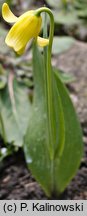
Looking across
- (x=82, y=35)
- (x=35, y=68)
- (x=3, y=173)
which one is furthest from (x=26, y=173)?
(x=82, y=35)

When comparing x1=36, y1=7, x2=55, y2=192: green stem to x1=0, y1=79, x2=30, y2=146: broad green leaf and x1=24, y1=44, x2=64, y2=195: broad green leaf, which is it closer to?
x1=24, y1=44, x2=64, y2=195: broad green leaf

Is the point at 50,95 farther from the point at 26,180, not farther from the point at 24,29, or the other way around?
the point at 26,180

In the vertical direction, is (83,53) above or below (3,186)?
above

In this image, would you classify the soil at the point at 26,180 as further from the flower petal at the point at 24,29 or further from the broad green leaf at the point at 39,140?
the flower petal at the point at 24,29

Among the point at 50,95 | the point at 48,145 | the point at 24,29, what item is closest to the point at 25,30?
the point at 24,29

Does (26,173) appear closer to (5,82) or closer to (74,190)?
(74,190)

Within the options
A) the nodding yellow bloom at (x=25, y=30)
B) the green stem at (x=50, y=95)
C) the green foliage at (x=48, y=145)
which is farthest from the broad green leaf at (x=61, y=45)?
the nodding yellow bloom at (x=25, y=30)
